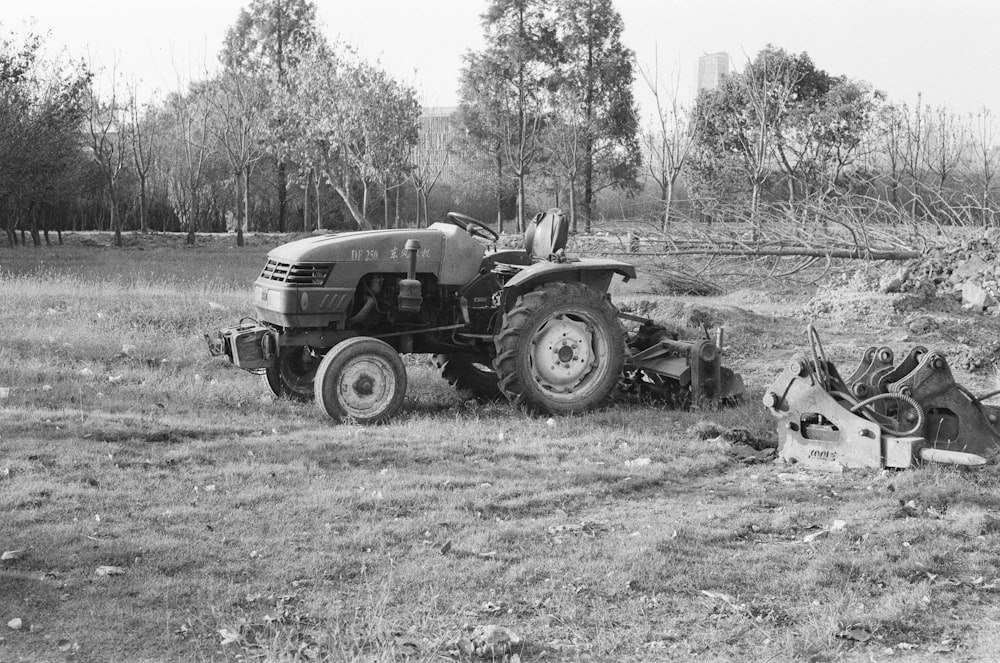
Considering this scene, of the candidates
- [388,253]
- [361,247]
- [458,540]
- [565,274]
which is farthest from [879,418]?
[361,247]

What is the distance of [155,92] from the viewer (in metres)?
39.8

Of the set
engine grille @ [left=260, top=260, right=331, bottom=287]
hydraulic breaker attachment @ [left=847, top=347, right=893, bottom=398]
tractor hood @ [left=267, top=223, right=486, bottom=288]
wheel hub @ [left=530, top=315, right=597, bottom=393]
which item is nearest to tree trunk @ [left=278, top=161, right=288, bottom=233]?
tractor hood @ [left=267, top=223, right=486, bottom=288]

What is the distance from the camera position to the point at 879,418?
239 inches

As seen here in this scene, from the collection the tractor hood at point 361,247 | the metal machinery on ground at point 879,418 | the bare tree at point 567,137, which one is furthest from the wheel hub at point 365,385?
the bare tree at point 567,137

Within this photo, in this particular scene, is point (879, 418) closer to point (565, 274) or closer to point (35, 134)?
point (565, 274)

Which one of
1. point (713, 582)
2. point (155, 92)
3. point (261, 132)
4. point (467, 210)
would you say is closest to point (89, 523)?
point (713, 582)

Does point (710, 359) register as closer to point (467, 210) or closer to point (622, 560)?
point (622, 560)

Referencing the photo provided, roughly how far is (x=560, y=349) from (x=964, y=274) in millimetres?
7907

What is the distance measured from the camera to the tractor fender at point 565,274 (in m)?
7.60

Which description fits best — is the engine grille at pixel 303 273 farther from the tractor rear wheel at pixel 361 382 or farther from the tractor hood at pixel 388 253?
the tractor rear wheel at pixel 361 382

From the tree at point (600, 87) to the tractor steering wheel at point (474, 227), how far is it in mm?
30284

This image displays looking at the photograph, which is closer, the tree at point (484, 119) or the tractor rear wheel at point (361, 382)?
the tractor rear wheel at point (361, 382)

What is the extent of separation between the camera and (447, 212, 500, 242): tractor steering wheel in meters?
7.99

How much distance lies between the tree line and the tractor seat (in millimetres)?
18076
